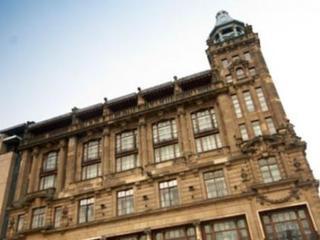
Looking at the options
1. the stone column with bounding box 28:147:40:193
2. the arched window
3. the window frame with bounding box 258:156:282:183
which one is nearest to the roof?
the arched window

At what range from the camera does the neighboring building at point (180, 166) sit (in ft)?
90.2

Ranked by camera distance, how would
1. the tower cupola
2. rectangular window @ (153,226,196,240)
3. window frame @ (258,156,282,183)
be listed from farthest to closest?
the tower cupola → window frame @ (258,156,282,183) → rectangular window @ (153,226,196,240)

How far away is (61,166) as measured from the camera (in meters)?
37.3

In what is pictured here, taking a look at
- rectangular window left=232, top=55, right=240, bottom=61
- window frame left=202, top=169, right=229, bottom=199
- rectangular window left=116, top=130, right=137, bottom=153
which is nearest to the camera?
window frame left=202, top=169, right=229, bottom=199

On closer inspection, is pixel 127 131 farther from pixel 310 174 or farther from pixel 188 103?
pixel 310 174

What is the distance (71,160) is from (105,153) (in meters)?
4.16

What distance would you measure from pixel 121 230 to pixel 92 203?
4.98 metres

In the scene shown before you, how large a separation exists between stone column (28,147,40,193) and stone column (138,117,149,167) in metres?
13.0

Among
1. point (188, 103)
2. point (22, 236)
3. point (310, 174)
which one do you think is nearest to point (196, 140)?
point (188, 103)

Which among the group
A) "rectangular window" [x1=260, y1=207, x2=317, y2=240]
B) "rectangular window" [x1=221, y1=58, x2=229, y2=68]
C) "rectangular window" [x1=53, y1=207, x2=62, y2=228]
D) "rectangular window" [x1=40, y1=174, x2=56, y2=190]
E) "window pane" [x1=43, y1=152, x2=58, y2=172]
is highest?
"rectangular window" [x1=221, y1=58, x2=229, y2=68]

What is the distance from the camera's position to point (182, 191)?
30.5 metres

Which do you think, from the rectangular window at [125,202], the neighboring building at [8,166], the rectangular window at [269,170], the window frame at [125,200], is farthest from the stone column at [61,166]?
the rectangular window at [269,170]

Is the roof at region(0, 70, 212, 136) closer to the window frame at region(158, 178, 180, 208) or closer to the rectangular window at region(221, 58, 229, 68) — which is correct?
the rectangular window at region(221, 58, 229, 68)

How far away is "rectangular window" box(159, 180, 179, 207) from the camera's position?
3052cm
